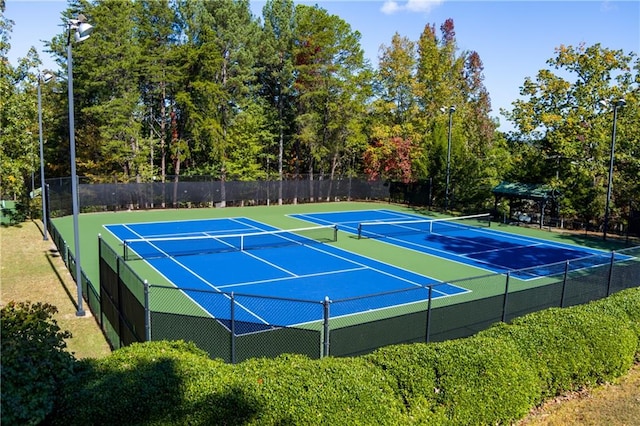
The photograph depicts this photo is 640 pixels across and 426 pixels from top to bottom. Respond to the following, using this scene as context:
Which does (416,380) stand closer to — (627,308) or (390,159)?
(627,308)

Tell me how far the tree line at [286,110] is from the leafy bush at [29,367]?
24245 millimetres

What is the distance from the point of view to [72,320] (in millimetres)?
14016

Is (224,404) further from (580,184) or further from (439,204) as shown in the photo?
(439,204)

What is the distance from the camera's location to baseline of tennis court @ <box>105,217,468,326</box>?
50.9 ft

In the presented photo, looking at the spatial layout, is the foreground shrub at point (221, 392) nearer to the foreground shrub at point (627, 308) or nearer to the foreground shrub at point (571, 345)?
the foreground shrub at point (571, 345)

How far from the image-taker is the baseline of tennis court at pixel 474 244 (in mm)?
21953

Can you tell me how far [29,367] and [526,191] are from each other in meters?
33.0

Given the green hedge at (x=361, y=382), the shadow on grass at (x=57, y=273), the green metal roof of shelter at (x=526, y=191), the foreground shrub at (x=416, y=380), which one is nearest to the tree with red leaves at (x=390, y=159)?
the green metal roof of shelter at (x=526, y=191)

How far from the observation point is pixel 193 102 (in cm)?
4181

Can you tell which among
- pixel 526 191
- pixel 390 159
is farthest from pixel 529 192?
pixel 390 159

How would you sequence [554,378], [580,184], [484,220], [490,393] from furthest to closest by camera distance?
[484,220]
[580,184]
[554,378]
[490,393]

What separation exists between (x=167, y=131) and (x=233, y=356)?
38.5m

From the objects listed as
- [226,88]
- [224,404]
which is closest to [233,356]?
[224,404]

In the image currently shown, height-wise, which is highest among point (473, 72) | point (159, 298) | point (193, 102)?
point (473, 72)
